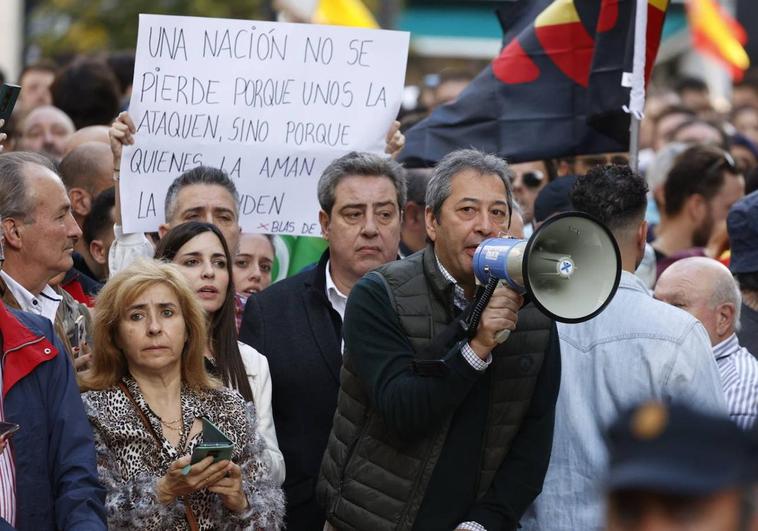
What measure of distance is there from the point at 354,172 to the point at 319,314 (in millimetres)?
608

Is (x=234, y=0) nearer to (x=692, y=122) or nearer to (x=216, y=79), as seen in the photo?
(x=692, y=122)

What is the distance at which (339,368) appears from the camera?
5.45m

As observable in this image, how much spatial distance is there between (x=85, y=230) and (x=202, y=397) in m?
1.83

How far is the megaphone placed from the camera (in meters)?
4.30

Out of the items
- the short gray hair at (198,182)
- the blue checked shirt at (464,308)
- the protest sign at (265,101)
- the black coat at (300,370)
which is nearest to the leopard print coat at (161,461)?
the black coat at (300,370)

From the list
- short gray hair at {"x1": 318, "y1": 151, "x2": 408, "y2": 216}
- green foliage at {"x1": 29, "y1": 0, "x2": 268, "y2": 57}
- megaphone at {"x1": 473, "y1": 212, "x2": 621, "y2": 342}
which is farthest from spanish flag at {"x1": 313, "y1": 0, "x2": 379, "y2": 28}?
green foliage at {"x1": 29, "y1": 0, "x2": 268, "y2": 57}

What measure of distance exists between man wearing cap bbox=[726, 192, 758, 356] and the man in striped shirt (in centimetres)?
35

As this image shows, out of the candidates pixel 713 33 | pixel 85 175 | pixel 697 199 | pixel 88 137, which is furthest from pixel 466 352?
pixel 713 33

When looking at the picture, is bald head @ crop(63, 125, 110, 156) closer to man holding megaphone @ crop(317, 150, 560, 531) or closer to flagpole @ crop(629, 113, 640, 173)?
flagpole @ crop(629, 113, 640, 173)

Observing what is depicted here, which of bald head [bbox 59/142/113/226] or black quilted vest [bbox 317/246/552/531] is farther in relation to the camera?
bald head [bbox 59/142/113/226]

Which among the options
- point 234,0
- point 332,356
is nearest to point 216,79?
point 332,356

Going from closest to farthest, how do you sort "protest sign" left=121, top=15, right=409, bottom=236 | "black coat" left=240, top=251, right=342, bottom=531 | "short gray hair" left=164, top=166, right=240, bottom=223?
A: "black coat" left=240, top=251, right=342, bottom=531 < "short gray hair" left=164, top=166, right=240, bottom=223 < "protest sign" left=121, top=15, right=409, bottom=236

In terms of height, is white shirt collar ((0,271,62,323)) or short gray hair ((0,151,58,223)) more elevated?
short gray hair ((0,151,58,223))

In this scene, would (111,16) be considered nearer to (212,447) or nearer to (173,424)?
(173,424)
